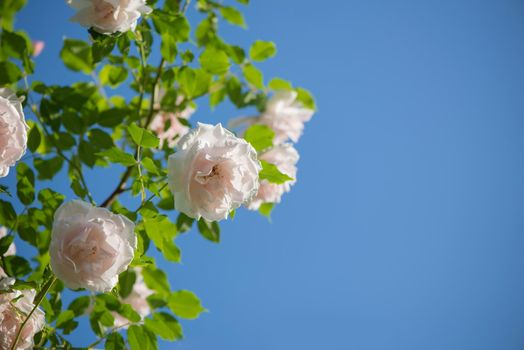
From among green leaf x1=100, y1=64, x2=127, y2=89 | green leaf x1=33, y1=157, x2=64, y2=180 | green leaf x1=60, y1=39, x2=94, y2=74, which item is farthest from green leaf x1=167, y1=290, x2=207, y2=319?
green leaf x1=60, y1=39, x2=94, y2=74

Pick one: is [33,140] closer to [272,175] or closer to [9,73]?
[9,73]

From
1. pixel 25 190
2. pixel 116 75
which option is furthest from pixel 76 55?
pixel 25 190

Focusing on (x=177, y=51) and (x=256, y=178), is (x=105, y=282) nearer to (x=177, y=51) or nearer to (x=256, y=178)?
(x=256, y=178)

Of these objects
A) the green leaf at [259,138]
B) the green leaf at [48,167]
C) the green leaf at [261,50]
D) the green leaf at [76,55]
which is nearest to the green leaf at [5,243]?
the green leaf at [48,167]

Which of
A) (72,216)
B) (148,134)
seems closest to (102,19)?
(148,134)

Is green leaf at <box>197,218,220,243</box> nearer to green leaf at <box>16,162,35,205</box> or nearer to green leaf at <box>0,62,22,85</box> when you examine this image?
green leaf at <box>16,162,35,205</box>

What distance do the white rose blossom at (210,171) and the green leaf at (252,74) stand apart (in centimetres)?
50

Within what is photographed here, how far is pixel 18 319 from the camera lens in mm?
681

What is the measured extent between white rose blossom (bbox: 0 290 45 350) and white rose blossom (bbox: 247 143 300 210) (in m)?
0.45

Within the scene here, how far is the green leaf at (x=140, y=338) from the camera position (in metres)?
0.81

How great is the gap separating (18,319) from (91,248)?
0.20 m

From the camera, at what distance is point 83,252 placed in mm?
604

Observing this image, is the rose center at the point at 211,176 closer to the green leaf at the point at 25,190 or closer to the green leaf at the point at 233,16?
the green leaf at the point at 25,190

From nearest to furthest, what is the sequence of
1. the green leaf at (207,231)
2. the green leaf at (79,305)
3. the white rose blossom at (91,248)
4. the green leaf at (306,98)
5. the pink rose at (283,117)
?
the white rose blossom at (91,248), the green leaf at (79,305), the green leaf at (207,231), the pink rose at (283,117), the green leaf at (306,98)
